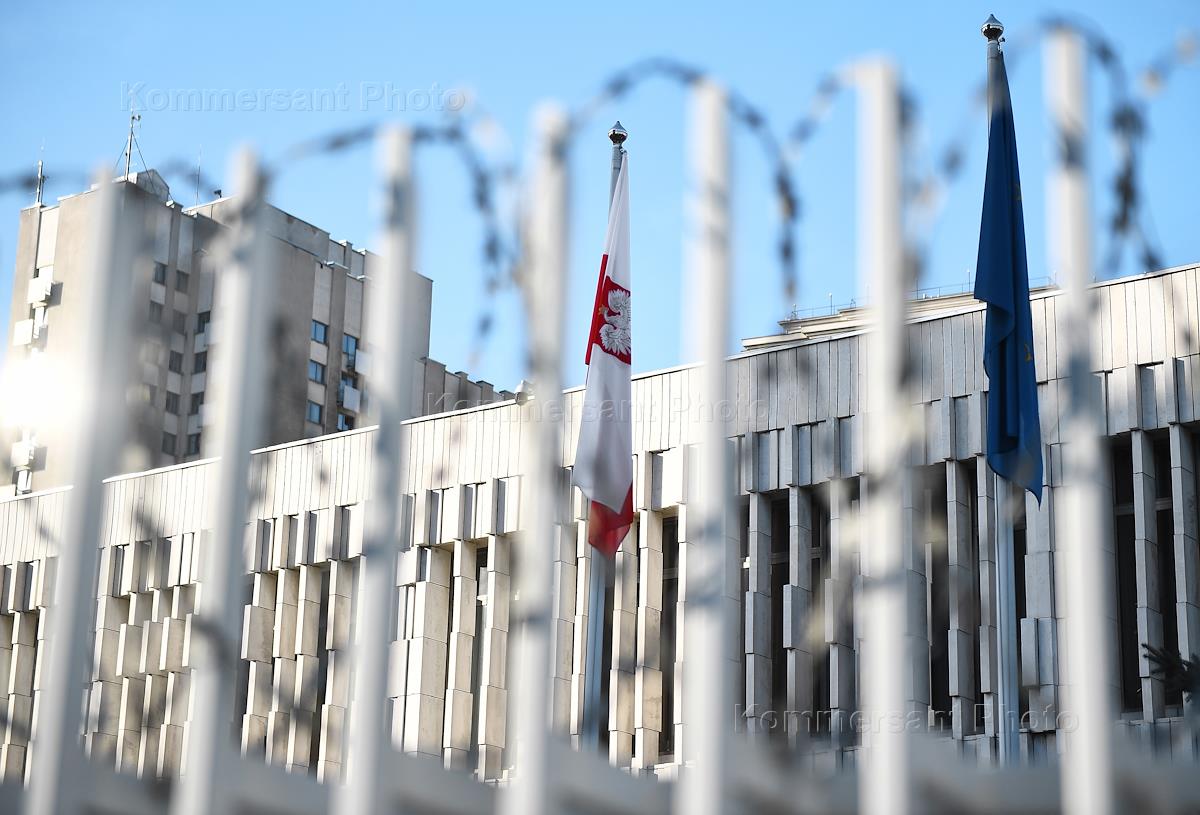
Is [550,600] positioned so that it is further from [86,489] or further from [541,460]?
[86,489]

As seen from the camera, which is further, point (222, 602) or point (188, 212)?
point (188, 212)

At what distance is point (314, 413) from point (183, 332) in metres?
5.54

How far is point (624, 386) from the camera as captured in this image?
71.2ft

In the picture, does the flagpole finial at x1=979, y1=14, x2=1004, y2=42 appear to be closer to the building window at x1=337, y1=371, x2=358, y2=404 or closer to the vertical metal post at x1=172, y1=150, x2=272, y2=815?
the vertical metal post at x1=172, y1=150, x2=272, y2=815

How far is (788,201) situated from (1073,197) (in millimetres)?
2287

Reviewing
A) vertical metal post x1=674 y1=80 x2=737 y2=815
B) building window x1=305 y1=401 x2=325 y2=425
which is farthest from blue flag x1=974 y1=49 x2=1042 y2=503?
building window x1=305 y1=401 x2=325 y2=425

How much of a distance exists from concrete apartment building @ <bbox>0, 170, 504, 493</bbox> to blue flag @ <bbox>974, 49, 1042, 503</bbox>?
3703cm

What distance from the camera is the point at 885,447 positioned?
10.5 metres

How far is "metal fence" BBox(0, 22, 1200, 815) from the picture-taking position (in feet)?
33.1

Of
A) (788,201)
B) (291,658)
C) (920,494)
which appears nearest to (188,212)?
(291,658)

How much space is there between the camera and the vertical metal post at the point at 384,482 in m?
10.1

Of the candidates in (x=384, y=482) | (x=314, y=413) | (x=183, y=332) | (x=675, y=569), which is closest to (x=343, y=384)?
(x=314, y=413)

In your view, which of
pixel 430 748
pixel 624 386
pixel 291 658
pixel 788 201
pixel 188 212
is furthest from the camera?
pixel 188 212

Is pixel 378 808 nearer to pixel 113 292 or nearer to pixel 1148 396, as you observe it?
pixel 113 292
